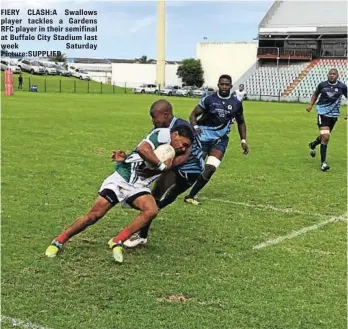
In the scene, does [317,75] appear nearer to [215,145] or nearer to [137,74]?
[137,74]

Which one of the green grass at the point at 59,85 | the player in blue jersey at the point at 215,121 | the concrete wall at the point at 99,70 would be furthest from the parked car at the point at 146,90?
the player in blue jersey at the point at 215,121

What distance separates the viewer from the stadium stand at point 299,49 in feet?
202

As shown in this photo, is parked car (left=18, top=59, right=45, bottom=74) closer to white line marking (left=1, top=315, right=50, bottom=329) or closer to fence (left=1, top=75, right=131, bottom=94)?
fence (left=1, top=75, right=131, bottom=94)

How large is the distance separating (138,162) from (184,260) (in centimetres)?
111

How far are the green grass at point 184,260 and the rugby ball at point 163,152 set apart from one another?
1.05 metres

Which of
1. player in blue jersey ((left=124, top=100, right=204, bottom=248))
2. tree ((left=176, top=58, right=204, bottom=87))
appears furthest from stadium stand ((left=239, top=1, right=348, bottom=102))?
A: player in blue jersey ((left=124, top=100, right=204, bottom=248))

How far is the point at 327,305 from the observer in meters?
4.94

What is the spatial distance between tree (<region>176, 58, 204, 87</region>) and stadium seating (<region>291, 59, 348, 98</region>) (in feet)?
68.5

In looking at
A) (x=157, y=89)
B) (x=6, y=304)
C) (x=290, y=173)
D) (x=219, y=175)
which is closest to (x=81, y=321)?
(x=6, y=304)

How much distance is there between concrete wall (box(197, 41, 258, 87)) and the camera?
3103 inches

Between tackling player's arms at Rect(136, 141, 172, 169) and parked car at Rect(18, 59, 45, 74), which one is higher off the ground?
parked car at Rect(18, 59, 45, 74)

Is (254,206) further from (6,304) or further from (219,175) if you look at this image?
(6,304)

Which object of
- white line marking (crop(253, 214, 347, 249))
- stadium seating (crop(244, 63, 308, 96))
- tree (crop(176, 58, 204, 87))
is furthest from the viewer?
tree (crop(176, 58, 204, 87))

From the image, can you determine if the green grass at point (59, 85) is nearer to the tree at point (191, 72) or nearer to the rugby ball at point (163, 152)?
the tree at point (191, 72)
